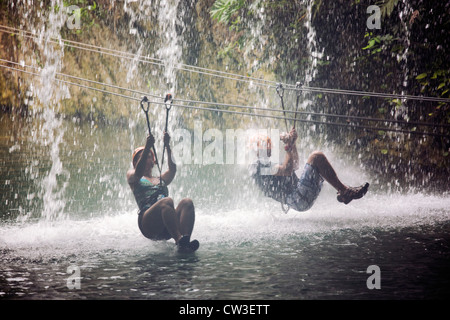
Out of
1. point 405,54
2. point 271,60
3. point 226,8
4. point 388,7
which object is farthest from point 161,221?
point 271,60

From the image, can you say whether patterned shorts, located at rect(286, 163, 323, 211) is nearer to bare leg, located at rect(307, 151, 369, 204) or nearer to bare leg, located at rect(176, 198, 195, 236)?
bare leg, located at rect(307, 151, 369, 204)

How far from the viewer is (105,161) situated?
1719cm

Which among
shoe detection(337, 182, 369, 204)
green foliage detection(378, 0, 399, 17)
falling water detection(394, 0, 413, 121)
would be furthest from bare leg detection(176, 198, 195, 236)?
falling water detection(394, 0, 413, 121)

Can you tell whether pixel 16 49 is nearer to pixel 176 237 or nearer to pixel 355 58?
pixel 355 58

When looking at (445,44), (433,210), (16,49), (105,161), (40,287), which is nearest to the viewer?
(40,287)

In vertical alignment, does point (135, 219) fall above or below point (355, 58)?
below

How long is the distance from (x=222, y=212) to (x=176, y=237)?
9.88ft

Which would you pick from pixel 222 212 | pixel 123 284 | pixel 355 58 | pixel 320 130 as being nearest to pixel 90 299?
pixel 123 284

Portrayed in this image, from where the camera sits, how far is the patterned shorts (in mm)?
8320

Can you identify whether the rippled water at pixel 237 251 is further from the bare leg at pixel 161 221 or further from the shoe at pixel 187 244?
the bare leg at pixel 161 221

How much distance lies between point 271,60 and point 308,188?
9.56 metres

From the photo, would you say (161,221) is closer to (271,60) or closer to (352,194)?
(352,194)

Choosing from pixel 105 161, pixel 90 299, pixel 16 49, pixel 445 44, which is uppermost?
pixel 16 49

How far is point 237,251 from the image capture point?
7.18 meters
